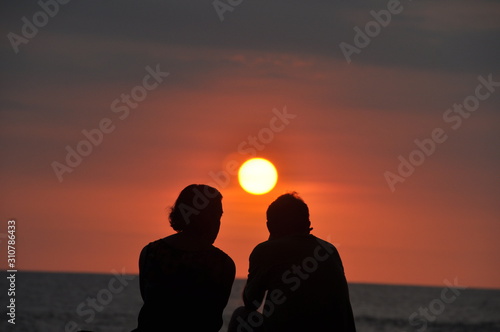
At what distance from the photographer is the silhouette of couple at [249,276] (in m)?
5.17

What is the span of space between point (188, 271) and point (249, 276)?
0.55m

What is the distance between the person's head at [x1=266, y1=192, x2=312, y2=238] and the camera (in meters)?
5.58

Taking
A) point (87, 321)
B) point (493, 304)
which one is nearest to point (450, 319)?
point (493, 304)

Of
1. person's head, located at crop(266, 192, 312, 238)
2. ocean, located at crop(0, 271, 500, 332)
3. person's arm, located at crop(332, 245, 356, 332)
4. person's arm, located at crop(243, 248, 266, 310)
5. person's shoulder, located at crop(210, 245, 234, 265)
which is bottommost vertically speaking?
ocean, located at crop(0, 271, 500, 332)

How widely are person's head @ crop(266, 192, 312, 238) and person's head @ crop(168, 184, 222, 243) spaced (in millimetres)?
476

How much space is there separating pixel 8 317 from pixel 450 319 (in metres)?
22.0

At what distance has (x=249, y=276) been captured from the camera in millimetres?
5605

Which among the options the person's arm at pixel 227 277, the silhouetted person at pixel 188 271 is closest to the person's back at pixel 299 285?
the person's arm at pixel 227 277

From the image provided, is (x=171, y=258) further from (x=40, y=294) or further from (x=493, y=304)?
(x=493, y=304)

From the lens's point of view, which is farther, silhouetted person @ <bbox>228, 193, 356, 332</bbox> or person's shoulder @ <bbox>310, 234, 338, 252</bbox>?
person's shoulder @ <bbox>310, 234, 338, 252</bbox>

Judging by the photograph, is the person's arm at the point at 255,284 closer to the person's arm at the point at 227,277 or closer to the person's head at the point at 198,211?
the person's arm at the point at 227,277

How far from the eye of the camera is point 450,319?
4331 centimetres

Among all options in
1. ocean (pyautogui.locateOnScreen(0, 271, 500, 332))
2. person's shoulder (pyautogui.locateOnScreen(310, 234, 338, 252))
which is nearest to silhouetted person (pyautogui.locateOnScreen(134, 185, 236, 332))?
person's shoulder (pyautogui.locateOnScreen(310, 234, 338, 252))

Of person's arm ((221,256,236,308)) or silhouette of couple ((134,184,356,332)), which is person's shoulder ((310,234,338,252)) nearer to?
silhouette of couple ((134,184,356,332))
